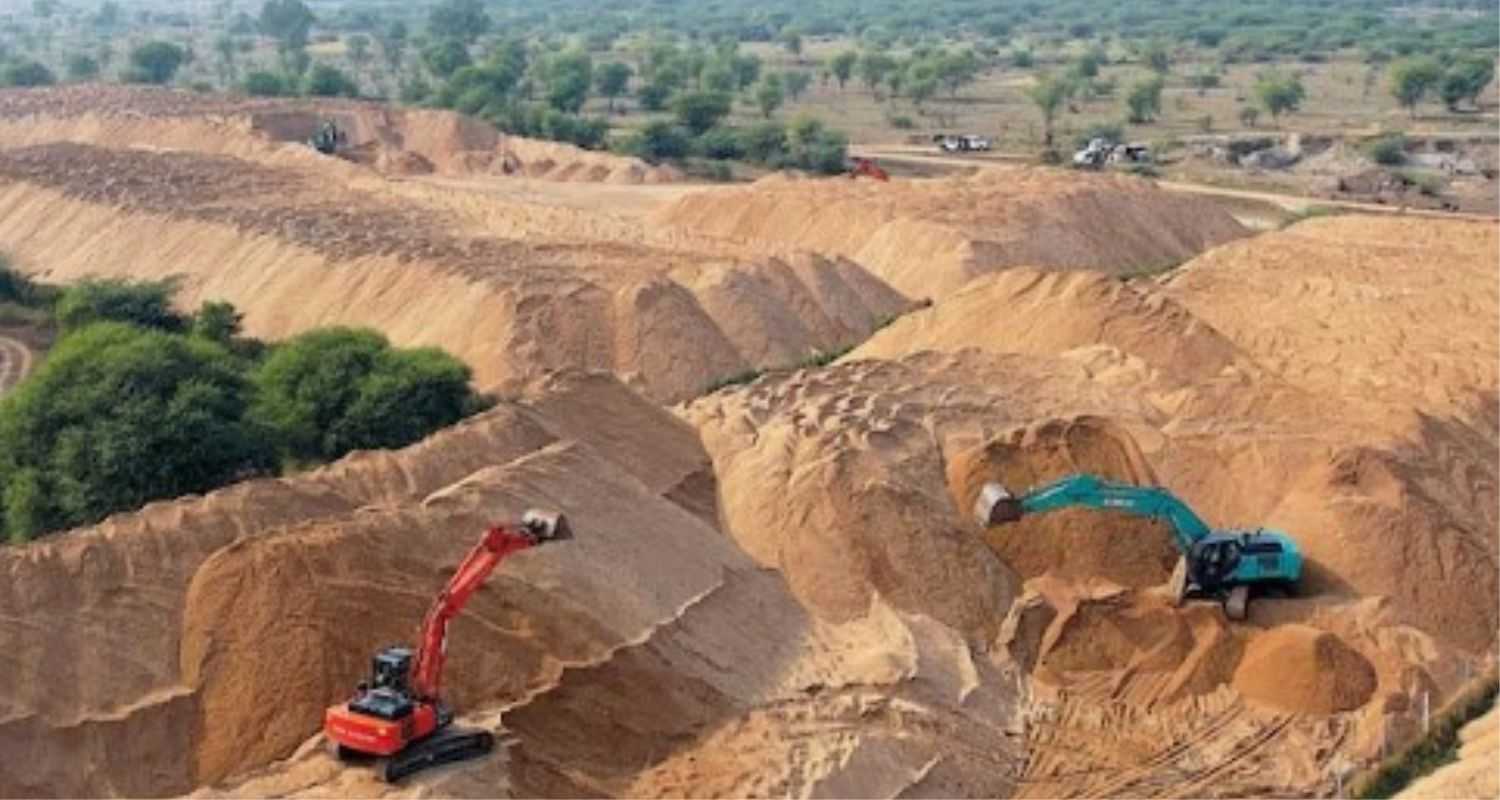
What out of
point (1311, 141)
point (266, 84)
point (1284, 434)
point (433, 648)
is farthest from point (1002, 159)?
point (433, 648)

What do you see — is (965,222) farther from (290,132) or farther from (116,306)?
(290,132)

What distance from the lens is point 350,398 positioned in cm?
3077

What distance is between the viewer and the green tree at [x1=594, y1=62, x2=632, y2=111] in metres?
102

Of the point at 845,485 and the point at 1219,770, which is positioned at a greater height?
the point at 845,485

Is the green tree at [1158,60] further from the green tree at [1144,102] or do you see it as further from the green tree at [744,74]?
the green tree at [744,74]

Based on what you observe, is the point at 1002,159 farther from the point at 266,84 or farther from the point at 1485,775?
the point at 1485,775

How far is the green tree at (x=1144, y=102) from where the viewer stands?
92.4m

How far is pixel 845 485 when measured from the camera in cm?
2631

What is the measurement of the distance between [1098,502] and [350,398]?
517 inches

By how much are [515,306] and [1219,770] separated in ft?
70.0

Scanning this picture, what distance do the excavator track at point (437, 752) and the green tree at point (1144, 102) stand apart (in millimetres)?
79733

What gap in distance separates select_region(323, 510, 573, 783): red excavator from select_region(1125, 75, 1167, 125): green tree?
78.9m

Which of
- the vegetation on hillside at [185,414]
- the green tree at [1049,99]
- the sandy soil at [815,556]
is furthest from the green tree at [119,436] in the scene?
the green tree at [1049,99]

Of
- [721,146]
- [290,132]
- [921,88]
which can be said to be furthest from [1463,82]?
[290,132]
